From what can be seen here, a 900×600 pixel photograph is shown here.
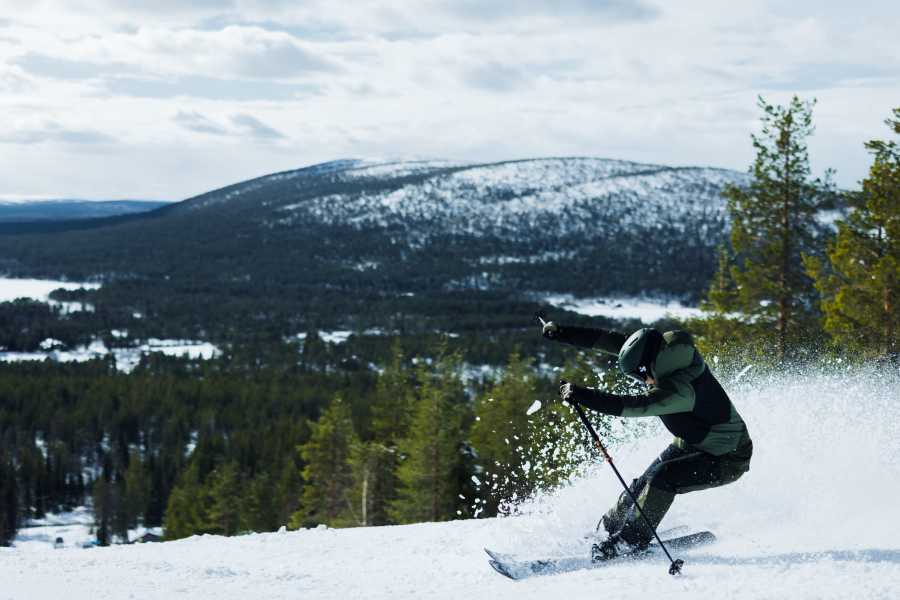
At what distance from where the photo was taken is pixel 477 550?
899 cm

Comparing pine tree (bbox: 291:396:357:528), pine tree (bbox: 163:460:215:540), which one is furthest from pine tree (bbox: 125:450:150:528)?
pine tree (bbox: 291:396:357:528)

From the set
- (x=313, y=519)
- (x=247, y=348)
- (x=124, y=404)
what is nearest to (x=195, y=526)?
(x=313, y=519)

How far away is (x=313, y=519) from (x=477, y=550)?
2889 centimetres

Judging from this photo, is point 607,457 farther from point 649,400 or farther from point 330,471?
point 330,471

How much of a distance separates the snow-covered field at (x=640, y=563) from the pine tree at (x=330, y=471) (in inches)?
998

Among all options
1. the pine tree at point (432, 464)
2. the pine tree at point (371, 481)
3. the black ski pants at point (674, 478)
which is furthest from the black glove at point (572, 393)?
the pine tree at point (371, 481)

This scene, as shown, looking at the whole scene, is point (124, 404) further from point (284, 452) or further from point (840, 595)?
point (840, 595)

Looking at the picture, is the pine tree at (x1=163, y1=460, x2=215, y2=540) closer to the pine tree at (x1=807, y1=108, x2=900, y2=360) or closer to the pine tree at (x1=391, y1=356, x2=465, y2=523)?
the pine tree at (x1=391, y1=356, x2=465, y2=523)

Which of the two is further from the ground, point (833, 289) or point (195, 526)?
point (833, 289)

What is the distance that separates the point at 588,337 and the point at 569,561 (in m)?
2.34

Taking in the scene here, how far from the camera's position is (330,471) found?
3588 cm

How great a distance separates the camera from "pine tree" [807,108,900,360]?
66.7 feet

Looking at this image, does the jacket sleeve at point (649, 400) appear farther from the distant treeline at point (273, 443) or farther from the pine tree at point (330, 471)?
the pine tree at point (330, 471)

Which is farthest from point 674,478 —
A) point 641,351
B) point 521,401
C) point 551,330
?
point 521,401
